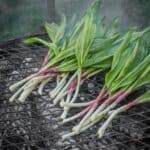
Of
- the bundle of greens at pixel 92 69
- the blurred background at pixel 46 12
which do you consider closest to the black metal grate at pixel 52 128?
the bundle of greens at pixel 92 69

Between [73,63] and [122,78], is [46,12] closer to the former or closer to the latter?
[73,63]

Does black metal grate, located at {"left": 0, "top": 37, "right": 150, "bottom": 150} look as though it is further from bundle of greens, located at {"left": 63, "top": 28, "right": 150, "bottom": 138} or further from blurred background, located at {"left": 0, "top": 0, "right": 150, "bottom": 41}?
blurred background, located at {"left": 0, "top": 0, "right": 150, "bottom": 41}

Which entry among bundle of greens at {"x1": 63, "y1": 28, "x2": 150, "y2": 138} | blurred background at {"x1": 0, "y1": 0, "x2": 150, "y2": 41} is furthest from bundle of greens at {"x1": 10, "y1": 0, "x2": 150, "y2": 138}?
blurred background at {"x1": 0, "y1": 0, "x2": 150, "y2": 41}

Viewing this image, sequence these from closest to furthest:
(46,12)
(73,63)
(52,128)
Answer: (52,128), (73,63), (46,12)

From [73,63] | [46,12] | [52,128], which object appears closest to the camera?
[52,128]

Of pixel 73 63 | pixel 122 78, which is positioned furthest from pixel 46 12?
pixel 122 78

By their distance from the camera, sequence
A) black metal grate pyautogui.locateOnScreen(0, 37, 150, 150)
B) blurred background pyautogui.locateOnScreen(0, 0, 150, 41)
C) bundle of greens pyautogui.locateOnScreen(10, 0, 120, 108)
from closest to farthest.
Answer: black metal grate pyautogui.locateOnScreen(0, 37, 150, 150) < bundle of greens pyautogui.locateOnScreen(10, 0, 120, 108) < blurred background pyautogui.locateOnScreen(0, 0, 150, 41)
